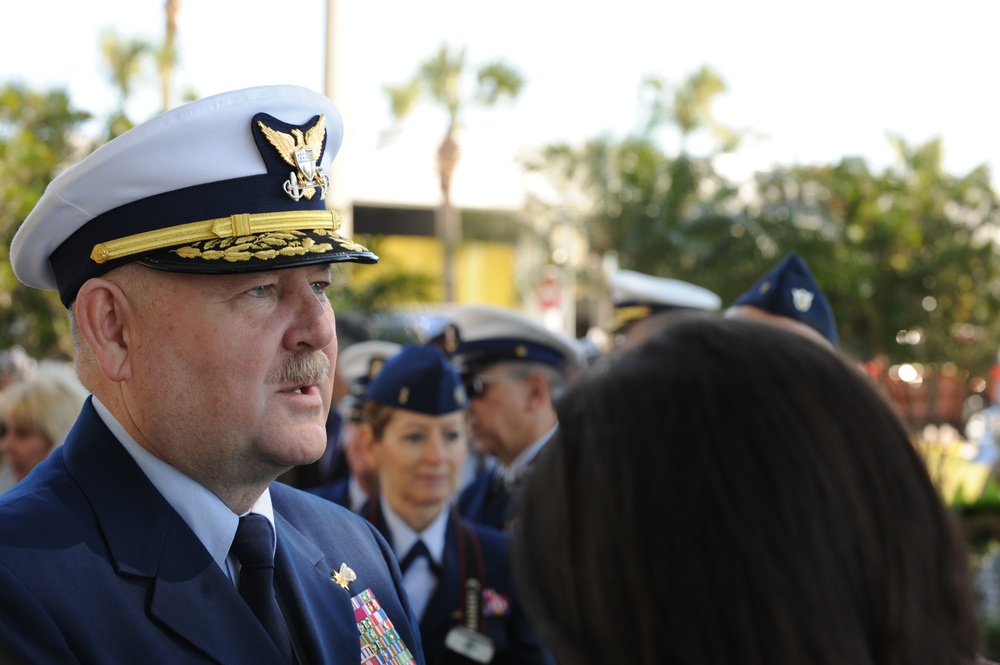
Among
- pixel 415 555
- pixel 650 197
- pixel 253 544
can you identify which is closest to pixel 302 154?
pixel 253 544

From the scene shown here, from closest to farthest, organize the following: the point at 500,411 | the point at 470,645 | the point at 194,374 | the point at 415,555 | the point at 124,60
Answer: the point at 194,374
the point at 470,645
the point at 415,555
the point at 500,411
the point at 124,60

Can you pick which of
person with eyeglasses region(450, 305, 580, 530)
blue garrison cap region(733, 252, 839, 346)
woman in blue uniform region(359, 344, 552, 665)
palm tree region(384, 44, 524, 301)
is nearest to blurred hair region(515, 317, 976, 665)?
woman in blue uniform region(359, 344, 552, 665)

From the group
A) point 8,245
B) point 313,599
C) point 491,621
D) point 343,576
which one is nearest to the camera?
point 313,599

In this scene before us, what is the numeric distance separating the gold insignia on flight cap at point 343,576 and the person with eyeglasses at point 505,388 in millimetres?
2591

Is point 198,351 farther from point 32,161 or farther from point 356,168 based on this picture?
point 356,168

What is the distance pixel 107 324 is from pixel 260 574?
520 millimetres

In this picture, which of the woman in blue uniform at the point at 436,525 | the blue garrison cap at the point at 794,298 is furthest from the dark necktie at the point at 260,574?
the blue garrison cap at the point at 794,298

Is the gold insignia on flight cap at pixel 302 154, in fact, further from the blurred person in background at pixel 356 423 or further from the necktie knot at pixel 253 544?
the blurred person in background at pixel 356 423

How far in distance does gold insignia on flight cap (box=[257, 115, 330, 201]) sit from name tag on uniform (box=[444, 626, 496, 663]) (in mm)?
1865

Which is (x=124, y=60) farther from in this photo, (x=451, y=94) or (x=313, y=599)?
(x=313, y=599)

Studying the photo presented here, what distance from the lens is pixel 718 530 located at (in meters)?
1.13

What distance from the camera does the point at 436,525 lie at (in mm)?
3822

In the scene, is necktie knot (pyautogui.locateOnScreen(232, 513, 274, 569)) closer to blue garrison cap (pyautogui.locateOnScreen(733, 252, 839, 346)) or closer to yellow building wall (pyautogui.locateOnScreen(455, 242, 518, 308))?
blue garrison cap (pyautogui.locateOnScreen(733, 252, 839, 346))

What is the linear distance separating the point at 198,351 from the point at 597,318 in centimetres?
2298
